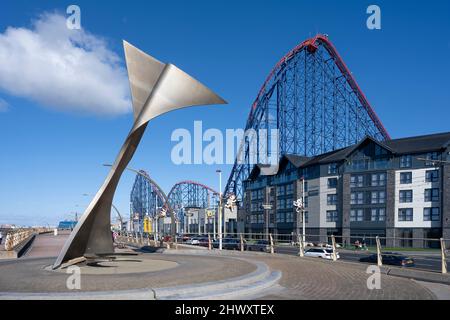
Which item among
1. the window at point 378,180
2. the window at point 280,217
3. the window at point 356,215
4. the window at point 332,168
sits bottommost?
the window at point 280,217

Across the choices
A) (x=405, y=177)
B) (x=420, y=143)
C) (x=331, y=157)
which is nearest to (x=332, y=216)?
(x=331, y=157)

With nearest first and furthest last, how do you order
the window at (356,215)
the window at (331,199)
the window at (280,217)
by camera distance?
the window at (356,215) < the window at (331,199) < the window at (280,217)

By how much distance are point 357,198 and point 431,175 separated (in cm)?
1080

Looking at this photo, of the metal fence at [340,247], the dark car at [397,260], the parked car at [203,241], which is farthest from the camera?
the parked car at [203,241]

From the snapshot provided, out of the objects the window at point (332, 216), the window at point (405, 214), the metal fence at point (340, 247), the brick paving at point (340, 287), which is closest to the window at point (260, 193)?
the metal fence at point (340, 247)

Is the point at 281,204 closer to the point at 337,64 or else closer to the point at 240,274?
the point at 337,64

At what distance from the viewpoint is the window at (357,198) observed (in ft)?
204

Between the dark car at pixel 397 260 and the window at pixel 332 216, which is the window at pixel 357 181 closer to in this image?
the window at pixel 332 216

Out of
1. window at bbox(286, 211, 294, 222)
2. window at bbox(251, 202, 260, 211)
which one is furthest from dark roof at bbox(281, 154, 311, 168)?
window at bbox(251, 202, 260, 211)

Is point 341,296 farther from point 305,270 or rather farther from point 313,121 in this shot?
point 313,121

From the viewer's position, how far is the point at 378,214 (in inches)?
2361

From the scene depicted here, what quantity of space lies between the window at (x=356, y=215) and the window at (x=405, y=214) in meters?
5.40
